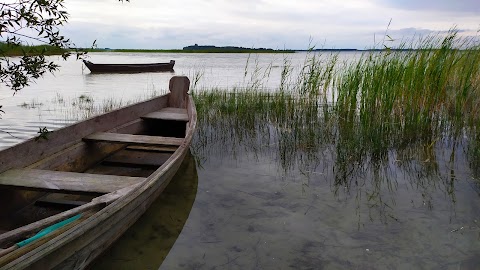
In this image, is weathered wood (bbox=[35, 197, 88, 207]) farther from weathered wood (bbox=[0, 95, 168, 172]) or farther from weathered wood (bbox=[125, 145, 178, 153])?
weathered wood (bbox=[125, 145, 178, 153])

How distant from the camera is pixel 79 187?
3344 mm

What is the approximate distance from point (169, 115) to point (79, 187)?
378cm

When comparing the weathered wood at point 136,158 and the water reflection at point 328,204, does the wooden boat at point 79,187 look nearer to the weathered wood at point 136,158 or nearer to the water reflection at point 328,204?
the weathered wood at point 136,158

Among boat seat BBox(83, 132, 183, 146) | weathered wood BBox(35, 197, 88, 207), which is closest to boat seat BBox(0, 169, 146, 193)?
weathered wood BBox(35, 197, 88, 207)

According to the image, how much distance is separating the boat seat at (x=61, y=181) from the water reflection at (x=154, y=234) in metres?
0.48

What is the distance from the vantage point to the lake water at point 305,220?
324cm

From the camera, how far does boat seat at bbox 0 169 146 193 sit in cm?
331

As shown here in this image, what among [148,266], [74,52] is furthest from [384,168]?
[74,52]

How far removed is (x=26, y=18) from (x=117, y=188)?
1.49 m

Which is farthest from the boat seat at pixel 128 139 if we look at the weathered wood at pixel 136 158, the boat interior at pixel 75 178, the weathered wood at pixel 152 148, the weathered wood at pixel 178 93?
the weathered wood at pixel 178 93

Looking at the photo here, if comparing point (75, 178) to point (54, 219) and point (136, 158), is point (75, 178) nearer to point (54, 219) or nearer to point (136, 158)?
point (54, 219)

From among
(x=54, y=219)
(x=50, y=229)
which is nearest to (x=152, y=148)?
(x=54, y=219)

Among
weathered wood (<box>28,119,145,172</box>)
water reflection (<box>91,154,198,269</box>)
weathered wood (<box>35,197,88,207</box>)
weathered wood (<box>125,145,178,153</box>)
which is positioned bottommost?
water reflection (<box>91,154,198,269</box>)

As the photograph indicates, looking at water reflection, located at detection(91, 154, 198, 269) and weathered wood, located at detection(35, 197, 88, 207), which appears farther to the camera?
weathered wood, located at detection(35, 197, 88, 207)
